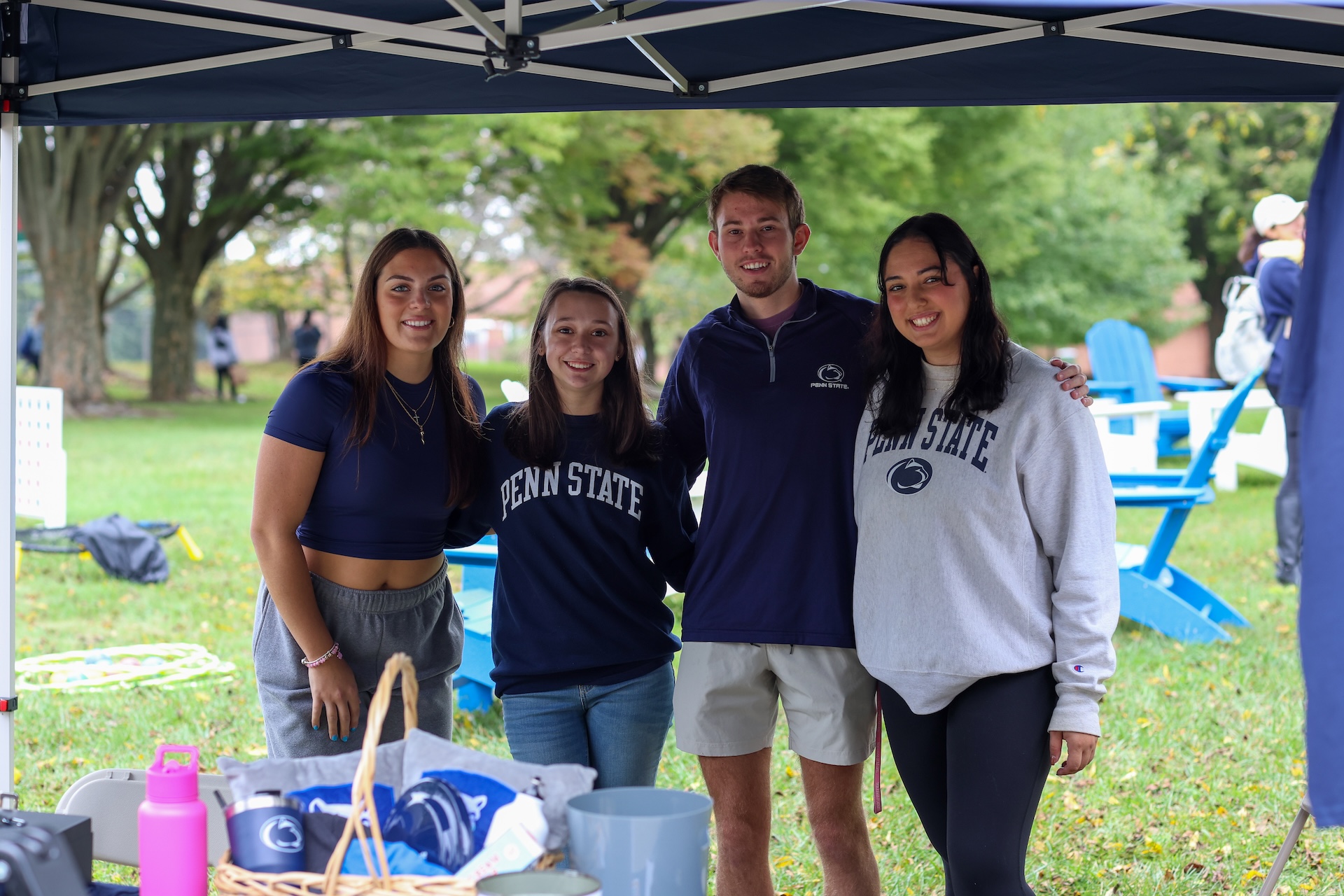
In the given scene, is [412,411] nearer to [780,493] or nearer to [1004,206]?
[780,493]

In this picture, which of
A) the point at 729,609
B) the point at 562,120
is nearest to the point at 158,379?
the point at 562,120

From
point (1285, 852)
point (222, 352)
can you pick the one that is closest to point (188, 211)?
point (222, 352)

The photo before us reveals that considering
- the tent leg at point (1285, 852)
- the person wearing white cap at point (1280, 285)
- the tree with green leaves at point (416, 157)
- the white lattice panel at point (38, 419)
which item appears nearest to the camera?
the tent leg at point (1285, 852)

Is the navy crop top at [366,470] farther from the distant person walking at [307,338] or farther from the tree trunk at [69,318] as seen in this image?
the distant person walking at [307,338]

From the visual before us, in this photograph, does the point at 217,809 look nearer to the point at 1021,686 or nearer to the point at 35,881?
the point at 35,881

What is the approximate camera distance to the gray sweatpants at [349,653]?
2.71 metres

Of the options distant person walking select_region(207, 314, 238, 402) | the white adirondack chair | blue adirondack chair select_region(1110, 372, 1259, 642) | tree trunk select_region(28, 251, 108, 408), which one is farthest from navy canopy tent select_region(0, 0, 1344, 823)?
distant person walking select_region(207, 314, 238, 402)

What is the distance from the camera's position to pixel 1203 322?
34562 mm

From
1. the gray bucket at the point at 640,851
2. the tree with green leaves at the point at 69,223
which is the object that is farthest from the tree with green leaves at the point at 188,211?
the gray bucket at the point at 640,851

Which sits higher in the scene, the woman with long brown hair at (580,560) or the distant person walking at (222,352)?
the distant person walking at (222,352)

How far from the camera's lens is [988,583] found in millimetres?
2428

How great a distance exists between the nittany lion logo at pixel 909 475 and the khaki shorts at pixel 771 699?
1.49 feet

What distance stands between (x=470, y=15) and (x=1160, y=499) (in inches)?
204

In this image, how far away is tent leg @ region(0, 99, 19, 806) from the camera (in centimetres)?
313
